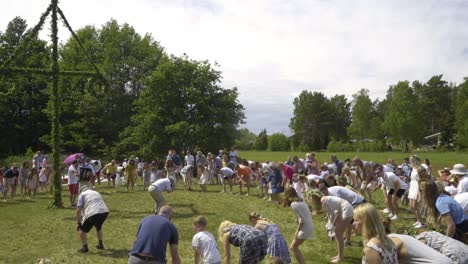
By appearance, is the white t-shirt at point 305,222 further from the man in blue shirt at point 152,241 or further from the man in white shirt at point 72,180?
the man in white shirt at point 72,180

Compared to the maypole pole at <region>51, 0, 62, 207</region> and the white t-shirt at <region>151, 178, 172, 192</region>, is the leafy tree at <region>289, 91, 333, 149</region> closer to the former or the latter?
the maypole pole at <region>51, 0, 62, 207</region>

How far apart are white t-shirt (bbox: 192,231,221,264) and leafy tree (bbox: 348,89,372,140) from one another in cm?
8100

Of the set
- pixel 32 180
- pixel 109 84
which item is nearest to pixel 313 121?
pixel 109 84

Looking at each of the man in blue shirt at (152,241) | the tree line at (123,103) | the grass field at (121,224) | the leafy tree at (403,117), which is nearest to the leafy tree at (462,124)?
the leafy tree at (403,117)

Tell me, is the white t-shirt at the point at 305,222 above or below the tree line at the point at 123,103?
below

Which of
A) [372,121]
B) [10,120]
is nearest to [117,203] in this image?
[10,120]

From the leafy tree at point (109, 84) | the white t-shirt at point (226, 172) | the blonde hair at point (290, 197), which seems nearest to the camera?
the blonde hair at point (290, 197)

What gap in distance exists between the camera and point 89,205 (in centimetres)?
914

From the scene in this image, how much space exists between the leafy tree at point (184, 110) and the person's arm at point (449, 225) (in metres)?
29.8

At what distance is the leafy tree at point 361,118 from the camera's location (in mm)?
82812

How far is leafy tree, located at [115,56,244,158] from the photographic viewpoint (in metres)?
35.9

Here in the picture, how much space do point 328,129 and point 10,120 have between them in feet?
219

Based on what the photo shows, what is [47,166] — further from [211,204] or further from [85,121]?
[85,121]

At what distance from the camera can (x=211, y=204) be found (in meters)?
15.5
